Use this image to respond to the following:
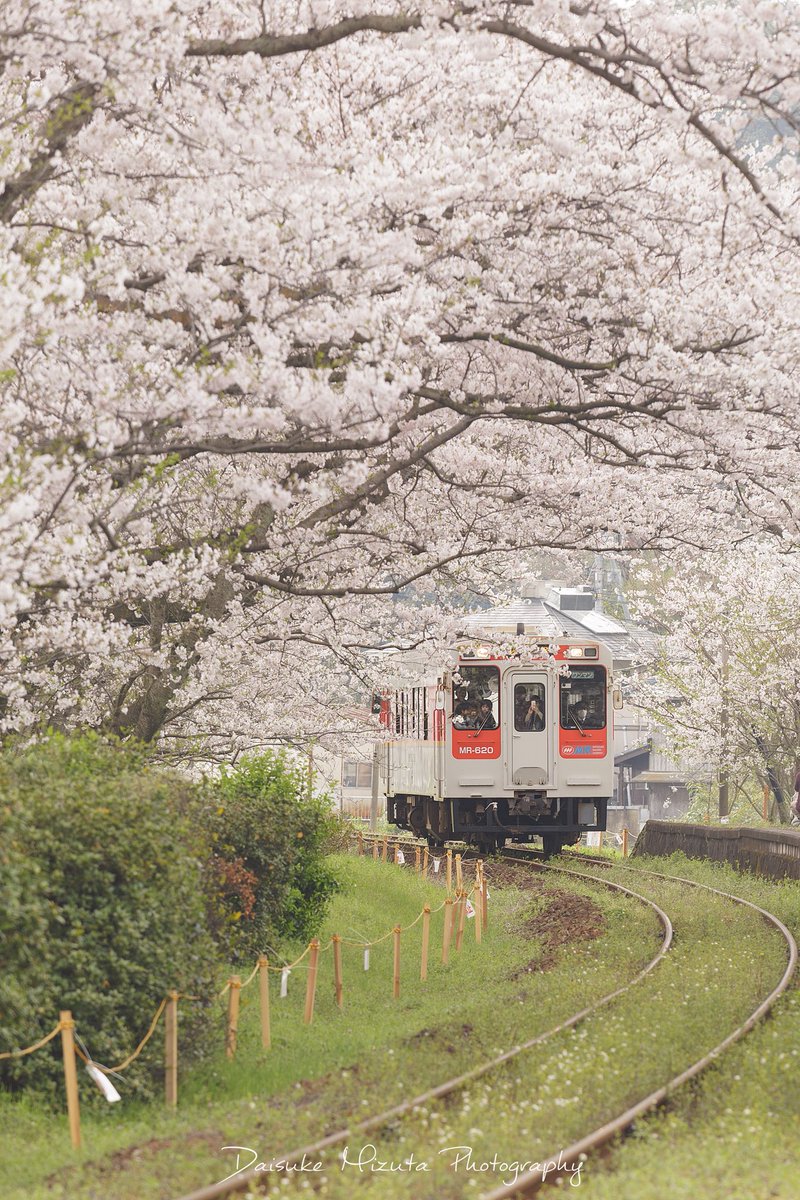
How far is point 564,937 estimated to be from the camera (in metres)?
14.6

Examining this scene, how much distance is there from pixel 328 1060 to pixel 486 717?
12.5 metres

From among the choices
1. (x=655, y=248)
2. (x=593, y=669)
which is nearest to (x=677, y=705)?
(x=593, y=669)

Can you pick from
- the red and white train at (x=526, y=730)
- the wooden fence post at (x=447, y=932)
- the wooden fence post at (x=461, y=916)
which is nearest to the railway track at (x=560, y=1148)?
the wooden fence post at (x=447, y=932)

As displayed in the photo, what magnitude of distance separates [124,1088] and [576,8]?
6457 millimetres

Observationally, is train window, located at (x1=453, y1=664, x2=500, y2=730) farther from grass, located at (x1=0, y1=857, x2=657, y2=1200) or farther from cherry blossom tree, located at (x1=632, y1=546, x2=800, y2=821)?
cherry blossom tree, located at (x1=632, y1=546, x2=800, y2=821)

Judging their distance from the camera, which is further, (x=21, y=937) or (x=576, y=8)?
(x=576, y=8)

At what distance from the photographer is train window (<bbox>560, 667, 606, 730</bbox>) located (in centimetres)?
2148

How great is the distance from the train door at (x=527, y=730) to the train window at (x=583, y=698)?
267 mm

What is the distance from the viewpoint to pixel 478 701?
21531 millimetres

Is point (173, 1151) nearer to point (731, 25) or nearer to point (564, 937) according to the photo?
point (731, 25)

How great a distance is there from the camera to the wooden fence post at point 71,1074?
22.7ft

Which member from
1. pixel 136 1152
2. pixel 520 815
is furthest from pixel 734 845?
pixel 136 1152

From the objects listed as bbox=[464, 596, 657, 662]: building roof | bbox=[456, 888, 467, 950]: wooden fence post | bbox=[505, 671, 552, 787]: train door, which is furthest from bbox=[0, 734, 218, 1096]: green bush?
bbox=[464, 596, 657, 662]: building roof

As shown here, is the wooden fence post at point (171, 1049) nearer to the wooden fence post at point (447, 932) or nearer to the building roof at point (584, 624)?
the wooden fence post at point (447, 932)
